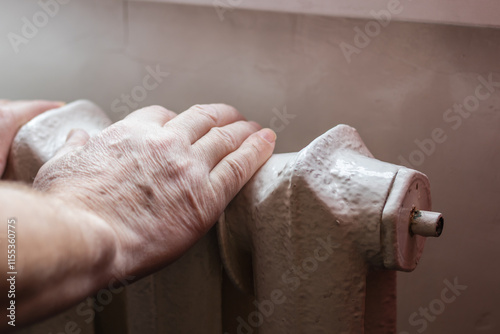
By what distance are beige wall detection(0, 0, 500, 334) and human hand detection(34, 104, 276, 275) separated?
20 centimetres

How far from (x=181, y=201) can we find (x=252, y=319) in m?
0.28

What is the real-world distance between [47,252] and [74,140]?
1.05ft

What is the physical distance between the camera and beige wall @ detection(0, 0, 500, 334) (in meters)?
0.69

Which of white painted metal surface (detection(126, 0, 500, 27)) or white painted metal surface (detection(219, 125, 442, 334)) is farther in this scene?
white painted metal surface (detection(126, 0, 500, 27))

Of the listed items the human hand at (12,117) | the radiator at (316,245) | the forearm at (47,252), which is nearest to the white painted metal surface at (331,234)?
the radiator at (316,245)

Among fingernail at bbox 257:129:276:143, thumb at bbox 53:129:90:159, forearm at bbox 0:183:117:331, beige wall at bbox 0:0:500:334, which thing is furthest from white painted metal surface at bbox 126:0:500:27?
forearm at bbox 0:183:117:331

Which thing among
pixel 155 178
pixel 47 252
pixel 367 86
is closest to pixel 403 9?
pixel 367 86

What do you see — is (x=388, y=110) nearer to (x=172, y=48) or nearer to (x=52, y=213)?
(x=172, y=48)

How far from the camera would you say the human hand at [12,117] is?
0.70 m

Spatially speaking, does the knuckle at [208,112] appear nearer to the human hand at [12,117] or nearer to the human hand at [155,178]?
the human hand at [155,178]

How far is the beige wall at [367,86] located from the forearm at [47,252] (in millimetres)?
436

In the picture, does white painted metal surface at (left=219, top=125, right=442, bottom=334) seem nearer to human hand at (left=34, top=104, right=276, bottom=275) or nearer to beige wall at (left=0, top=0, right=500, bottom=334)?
human hand at (left=34, top=104, right=276, bottom=275)

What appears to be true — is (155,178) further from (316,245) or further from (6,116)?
(6,116)

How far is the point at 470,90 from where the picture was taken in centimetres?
68
